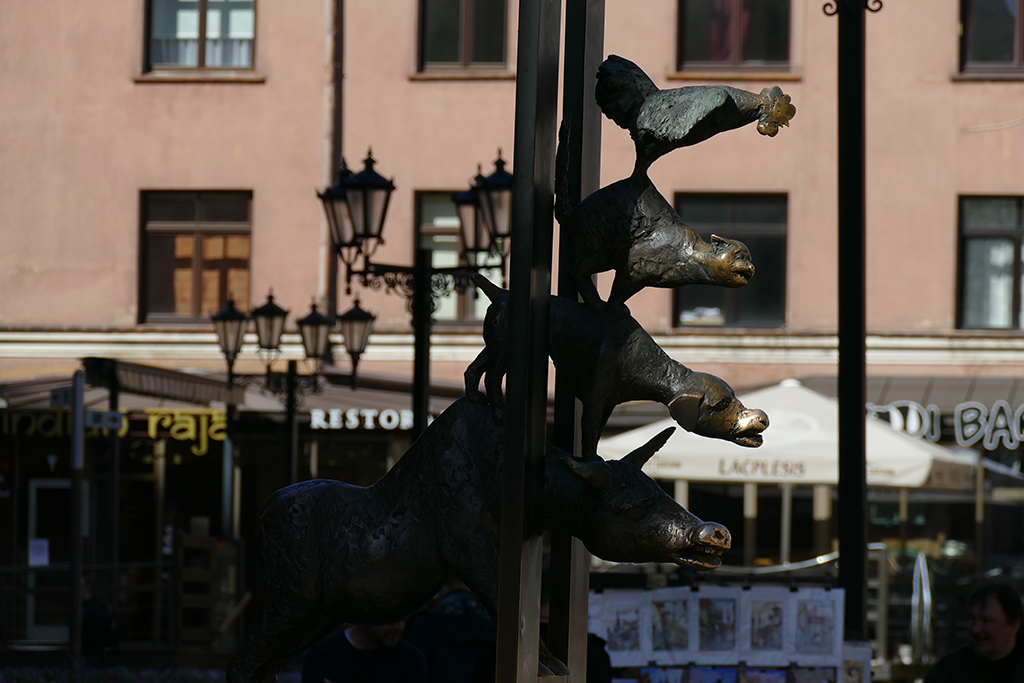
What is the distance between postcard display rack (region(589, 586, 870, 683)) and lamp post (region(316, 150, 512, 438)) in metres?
2.57

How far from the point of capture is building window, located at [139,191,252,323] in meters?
17.0

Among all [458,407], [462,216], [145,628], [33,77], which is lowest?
[145,628]

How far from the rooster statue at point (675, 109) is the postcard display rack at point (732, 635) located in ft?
12.0

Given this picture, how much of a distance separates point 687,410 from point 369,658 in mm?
3183

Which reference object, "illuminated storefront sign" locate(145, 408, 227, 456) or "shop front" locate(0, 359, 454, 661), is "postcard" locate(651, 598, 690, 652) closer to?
"shop front" locate(0, 359, 454, 661)

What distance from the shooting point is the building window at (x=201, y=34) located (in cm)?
1734

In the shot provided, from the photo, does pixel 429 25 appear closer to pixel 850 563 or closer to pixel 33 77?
pixel 33 77

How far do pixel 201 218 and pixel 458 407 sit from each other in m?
16.0

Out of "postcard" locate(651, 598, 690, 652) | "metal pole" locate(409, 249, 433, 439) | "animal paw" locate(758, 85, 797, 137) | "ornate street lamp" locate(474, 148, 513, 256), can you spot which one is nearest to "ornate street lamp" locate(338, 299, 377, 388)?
"metal pole" locate(409, 249, 433, 439)

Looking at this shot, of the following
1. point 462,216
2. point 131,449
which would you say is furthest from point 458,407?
point 131,449

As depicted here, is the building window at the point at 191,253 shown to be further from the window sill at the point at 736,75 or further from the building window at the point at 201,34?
the window sill at the point at 736,75

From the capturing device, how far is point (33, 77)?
17.2m

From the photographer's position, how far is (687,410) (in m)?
1.62

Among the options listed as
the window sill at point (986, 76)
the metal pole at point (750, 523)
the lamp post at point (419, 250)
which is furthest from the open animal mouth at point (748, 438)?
the window sill at point (986, 76)
